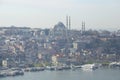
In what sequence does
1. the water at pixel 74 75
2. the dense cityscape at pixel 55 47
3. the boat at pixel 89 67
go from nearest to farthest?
the water at pixel 74 75
the boat at pixel 89 67
the dense cityscape at pixel 55 47

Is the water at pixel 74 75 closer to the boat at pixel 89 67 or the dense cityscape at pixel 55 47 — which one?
the boat at pixel 89 67

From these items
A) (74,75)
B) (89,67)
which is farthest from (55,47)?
Result: (74,75)

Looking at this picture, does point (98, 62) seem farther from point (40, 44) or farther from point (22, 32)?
point (22, 32)

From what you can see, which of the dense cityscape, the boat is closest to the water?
the boat

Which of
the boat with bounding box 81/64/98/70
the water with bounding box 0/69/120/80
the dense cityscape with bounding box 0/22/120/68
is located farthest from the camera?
the dense cityscape with bounding box 0/22/120/68

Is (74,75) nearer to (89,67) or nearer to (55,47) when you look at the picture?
(89,67)

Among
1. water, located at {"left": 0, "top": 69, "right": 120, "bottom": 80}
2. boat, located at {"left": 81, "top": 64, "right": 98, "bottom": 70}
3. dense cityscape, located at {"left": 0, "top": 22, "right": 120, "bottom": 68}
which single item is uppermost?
dense cityscape, located at {"left": 0, "top": 22, "right": 120, "bottom": 68}

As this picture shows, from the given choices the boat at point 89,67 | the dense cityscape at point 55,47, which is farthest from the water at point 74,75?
the dense cityscape at point 55,47

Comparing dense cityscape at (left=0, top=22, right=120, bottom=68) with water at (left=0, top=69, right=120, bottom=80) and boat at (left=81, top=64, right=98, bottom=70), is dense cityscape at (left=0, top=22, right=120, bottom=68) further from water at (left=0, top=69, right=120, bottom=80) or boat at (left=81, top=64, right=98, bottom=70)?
water at (left=0, top=69, right=120, bottom=80)

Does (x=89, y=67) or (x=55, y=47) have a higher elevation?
(x=55, y=47)
